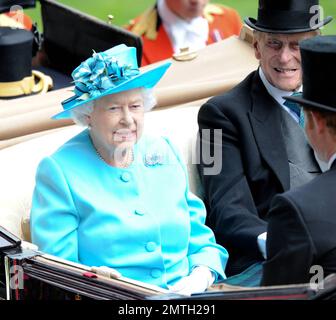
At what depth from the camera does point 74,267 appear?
431 centimetres

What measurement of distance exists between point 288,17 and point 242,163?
0.60 meters

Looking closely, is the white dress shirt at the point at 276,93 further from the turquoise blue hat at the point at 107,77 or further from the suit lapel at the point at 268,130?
the turquoise blue hat at the point at 107,77

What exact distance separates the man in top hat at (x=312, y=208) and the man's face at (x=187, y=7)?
3546 millimetres

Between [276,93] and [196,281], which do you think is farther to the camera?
[276,93]

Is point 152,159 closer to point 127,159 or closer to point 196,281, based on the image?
point 127,159

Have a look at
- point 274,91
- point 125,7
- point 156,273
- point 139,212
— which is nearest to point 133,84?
point 139,212

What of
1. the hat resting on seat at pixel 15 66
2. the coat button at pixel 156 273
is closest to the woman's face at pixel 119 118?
the coat button at pixel 156 273

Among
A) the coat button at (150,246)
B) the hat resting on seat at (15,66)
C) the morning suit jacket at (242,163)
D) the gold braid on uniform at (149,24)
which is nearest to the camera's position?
the coat button at (150,246)

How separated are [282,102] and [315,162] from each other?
278mm

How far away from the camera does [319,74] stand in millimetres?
4062

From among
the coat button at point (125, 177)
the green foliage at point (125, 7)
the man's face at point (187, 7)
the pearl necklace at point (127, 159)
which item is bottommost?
the green foliage at point (125, 7)

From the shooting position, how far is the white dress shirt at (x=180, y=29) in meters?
7.66

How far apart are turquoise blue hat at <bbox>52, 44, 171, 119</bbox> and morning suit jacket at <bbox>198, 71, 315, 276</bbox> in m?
0.55
